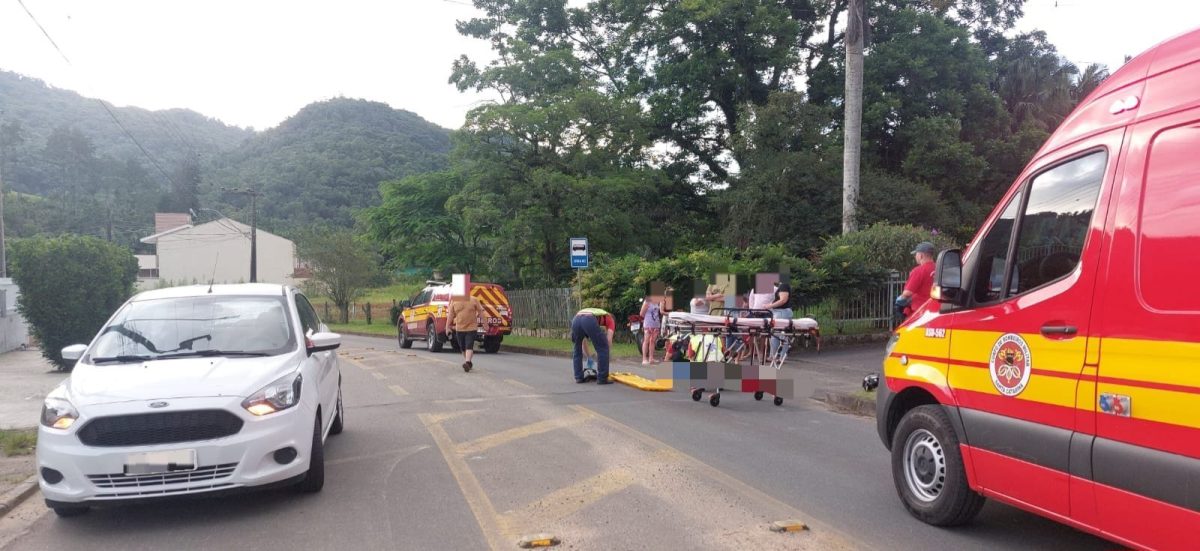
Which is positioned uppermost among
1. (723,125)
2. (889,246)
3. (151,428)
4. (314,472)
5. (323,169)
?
(323,169)

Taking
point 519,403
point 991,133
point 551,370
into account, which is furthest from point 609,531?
point 991,133

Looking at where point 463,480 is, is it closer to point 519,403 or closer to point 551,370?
point 519,403

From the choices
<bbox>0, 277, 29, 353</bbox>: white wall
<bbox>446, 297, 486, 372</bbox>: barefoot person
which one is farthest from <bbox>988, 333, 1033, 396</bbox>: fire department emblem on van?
<bbox>0, 277, 29, 353</bbox>: white wall

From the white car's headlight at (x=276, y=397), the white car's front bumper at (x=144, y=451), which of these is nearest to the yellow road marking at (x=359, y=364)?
the white car's headlight at (x=276, y=397)

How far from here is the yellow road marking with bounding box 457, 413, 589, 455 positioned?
25.5 ft

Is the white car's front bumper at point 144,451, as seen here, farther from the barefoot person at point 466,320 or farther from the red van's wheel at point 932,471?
the barefoot person at point 466,320

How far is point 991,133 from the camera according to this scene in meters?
29.5

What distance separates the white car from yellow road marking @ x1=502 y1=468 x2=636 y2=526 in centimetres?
172

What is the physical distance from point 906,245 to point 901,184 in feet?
25.8

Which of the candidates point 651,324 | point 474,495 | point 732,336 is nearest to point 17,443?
point 474,495

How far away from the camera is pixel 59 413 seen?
5.43 meters

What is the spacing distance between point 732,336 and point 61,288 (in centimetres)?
1587

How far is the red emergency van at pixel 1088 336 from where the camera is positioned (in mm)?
3482

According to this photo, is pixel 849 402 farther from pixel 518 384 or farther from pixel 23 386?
pixel 23 386
